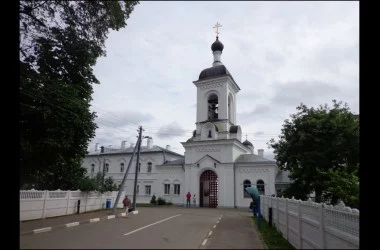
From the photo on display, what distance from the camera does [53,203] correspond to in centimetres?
1911

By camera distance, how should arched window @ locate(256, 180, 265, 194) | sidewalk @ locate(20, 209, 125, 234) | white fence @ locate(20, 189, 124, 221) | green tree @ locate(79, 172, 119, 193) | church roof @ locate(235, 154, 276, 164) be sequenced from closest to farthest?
sidewalk @ locate(20, 209, 125, 234) → white fence @ locate(20, 189, 124, 221) → green tree @ locate(79, 172, 119, 193) → arched window @ locate(256, 180, 265, 194) → church roof @ locate(235, 154, 276, 164)

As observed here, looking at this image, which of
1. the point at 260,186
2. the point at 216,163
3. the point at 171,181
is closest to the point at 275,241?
the point at 260,186

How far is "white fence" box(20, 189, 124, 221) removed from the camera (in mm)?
16559

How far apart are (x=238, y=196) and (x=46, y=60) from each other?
2530cm

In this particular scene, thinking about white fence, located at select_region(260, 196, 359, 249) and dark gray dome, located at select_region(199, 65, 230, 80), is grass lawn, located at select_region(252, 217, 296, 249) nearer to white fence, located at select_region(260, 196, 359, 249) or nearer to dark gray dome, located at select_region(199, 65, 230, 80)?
white fence, located at select_region(260, 196, 359, 249)

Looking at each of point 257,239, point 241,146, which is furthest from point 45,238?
point 241,146

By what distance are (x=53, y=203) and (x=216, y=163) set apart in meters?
18.7

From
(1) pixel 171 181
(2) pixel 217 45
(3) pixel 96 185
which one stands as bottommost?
(1) pixel 171 181

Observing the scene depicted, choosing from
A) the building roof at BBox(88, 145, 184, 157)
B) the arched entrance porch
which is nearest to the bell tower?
the arched entrance porch

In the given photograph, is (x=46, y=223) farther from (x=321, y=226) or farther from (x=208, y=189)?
(x=208, y=189)

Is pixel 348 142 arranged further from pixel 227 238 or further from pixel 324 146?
pixel 227 238

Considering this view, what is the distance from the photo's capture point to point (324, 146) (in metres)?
15.5

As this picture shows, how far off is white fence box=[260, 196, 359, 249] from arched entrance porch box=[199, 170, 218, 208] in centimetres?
2308

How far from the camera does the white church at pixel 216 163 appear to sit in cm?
3325
